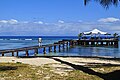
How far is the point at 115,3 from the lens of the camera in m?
15.9

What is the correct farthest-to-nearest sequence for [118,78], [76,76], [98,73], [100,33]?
[100,33] < [98,73] < [76,76] < [118,78]

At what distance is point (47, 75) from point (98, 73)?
245 cm

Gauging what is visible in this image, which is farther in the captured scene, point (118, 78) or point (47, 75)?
point (47, 75)

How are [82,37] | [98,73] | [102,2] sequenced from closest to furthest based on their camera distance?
1. [98,73]
2. [102,2]
3. [82,37]

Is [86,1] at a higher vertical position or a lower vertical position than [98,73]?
higher

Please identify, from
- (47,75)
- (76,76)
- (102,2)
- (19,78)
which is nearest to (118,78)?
(76,76)

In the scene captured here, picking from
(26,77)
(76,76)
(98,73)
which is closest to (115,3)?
(98,73)

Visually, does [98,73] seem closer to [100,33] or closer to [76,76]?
[76,76]

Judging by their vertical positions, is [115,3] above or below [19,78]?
above

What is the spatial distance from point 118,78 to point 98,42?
57611mm

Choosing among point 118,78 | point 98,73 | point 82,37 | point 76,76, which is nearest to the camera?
point 118,78

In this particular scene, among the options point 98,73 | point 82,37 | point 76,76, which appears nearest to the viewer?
point 76,76

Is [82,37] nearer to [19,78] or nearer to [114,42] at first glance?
[114,42]

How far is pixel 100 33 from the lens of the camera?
236 ft
